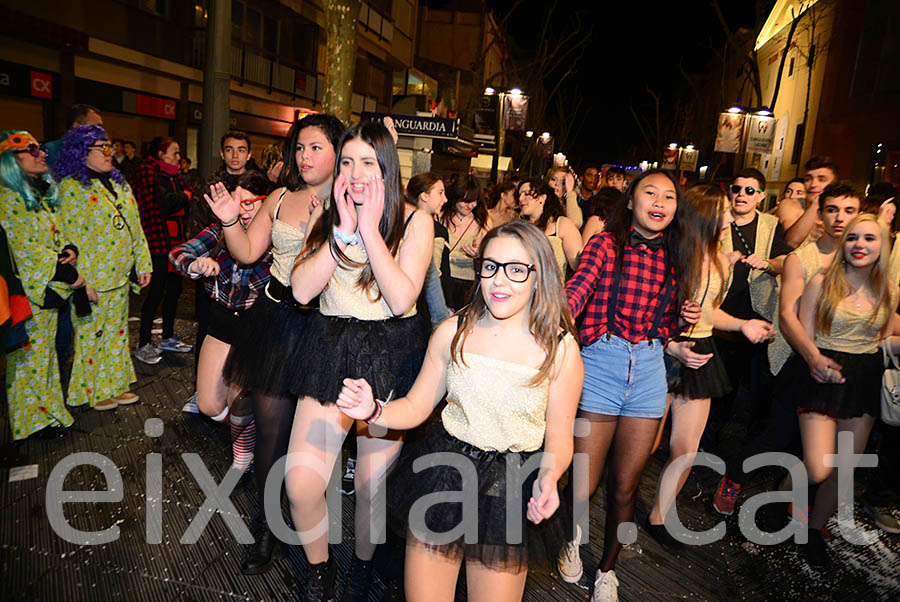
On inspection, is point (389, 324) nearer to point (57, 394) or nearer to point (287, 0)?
point (57, 394)

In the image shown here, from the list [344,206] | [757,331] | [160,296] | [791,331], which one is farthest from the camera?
[160,296]

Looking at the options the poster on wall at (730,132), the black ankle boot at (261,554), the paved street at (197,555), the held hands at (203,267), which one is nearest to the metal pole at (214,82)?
the paved street at (197,555)

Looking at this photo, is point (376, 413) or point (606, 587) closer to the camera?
point (376, 413)

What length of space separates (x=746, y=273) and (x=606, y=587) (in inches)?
115

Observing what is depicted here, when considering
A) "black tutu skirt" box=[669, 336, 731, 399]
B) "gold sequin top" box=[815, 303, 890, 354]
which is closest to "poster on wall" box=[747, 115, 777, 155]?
"gold sequin top" box=[815, 303, 890, 354]

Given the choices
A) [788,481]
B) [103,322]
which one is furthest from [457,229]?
[788,481]

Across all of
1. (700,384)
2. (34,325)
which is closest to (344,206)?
(700,384)

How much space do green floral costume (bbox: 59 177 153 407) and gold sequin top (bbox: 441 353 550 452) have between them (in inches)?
139

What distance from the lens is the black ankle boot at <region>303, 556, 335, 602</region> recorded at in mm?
2801

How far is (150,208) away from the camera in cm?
658

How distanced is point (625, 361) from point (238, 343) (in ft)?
6.42

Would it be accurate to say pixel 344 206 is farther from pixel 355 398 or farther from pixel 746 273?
pixel 746 273

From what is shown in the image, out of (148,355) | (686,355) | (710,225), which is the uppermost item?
(710,225)

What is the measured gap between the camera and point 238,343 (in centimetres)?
315
